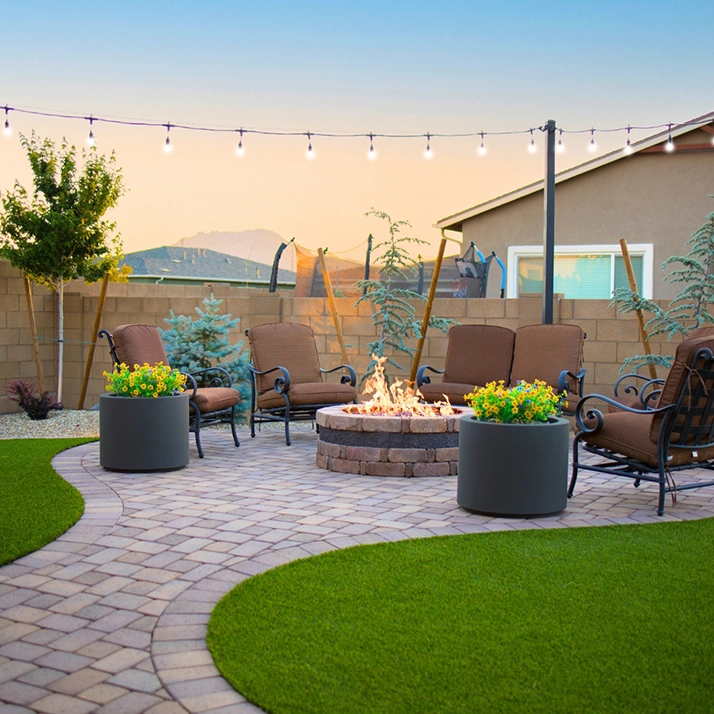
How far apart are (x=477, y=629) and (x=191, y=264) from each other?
18.3 m

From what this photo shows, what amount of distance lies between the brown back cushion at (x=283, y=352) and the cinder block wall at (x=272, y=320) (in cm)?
130

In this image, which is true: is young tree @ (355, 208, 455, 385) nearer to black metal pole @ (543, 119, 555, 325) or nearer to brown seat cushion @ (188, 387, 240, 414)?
black metal pole @ (543, 119, 555, 325)

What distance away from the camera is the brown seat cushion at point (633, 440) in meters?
4.81

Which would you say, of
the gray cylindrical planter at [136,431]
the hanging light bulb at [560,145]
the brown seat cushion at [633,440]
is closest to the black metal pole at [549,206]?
the hanging light bulb at [560,145]

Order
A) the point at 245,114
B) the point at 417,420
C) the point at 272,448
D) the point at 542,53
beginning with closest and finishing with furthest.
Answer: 1. the point at 417,420
2. the point at 272,448
3. the point at 542,53
4. the point at 245,114

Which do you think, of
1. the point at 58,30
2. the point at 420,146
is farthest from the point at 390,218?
the point at 58,30

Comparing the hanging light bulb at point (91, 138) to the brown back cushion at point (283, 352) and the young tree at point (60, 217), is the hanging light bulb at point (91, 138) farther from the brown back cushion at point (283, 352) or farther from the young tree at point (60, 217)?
the brown back cushion at point (283, 352)

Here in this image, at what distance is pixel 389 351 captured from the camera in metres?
9.63

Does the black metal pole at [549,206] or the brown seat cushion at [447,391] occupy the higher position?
the black metal pole at [549,206]

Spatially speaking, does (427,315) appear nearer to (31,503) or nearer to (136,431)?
(136,431)

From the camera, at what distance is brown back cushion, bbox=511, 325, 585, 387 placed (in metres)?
7.71

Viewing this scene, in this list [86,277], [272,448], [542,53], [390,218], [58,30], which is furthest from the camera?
[542,53]

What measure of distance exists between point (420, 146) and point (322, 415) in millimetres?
4360

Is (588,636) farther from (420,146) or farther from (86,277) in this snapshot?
(86,277)
